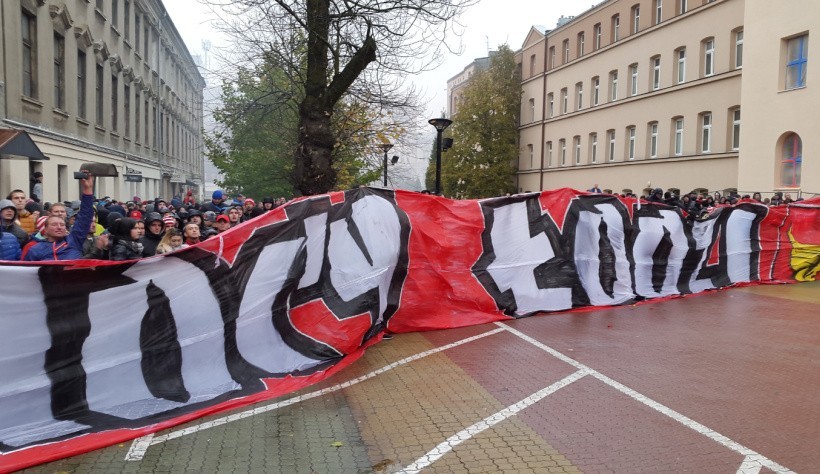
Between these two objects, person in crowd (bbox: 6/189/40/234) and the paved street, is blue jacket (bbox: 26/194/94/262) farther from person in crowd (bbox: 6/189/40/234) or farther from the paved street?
person in crowd (bbox: 6/189/40/234)

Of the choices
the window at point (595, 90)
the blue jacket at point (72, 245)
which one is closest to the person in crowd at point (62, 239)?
the blue jacket at point (72, 245)

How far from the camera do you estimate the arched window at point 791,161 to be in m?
24.8

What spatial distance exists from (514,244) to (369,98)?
8445 millimetres

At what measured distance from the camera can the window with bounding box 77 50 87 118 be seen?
81.3ft

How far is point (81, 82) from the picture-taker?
2502 cm

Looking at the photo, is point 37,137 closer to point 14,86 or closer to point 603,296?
point 14,86

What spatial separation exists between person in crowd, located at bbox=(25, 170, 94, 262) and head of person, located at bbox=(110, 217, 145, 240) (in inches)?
9.8

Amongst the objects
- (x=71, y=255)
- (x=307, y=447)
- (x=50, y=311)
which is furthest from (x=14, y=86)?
(x=307, y=447)

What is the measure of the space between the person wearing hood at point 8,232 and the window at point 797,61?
25.4 m

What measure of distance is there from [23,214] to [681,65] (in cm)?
3363

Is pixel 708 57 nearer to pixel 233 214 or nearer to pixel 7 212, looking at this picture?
pixel 233 214

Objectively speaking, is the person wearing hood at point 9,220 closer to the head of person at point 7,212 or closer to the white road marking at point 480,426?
the head of person at point 7,212

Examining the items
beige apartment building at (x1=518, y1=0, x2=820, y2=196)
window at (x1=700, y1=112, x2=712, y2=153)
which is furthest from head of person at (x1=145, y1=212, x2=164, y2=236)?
window at (x1=700, y1=112, x2=712, y2=153)

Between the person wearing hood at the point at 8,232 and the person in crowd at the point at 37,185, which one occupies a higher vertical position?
Answer: the person in crowd at the point at 37,185
